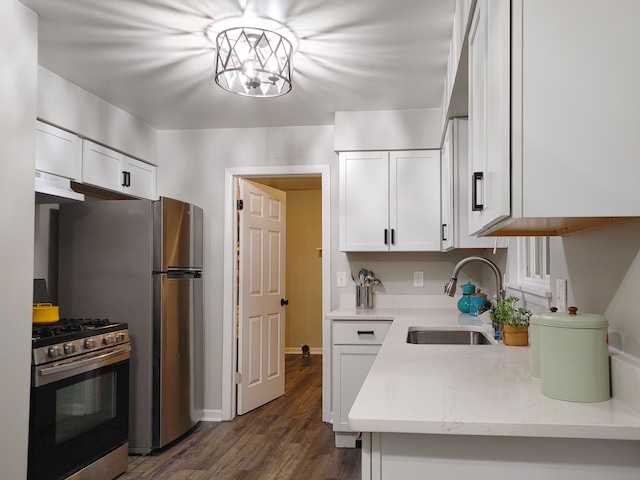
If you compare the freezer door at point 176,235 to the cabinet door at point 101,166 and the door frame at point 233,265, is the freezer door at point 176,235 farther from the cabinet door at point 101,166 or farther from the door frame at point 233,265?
the cabinet door at point 101,166

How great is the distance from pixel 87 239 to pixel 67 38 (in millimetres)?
1338

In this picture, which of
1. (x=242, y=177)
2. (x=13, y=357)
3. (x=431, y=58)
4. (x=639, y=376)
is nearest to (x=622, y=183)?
(x=639, y=376)

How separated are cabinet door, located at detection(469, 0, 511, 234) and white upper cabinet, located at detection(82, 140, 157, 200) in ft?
8.20

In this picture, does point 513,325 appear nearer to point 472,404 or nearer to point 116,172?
point 472,404

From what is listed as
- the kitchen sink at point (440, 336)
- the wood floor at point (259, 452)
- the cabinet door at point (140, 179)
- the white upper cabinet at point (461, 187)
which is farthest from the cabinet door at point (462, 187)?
the cabinet door at point (140, 179)

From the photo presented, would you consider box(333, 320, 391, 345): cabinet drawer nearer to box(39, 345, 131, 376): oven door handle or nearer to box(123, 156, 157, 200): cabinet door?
box(39, 345, 131, 376): oven door handle

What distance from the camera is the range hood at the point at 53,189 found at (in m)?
2.92

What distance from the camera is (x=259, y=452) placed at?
3494 mm

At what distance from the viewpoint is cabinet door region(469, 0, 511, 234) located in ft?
4.17

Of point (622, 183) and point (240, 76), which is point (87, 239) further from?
point (622, 183)

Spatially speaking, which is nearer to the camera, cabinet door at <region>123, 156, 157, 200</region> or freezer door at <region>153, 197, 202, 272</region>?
freezer door at <region>153, 197, 202, 272</region>

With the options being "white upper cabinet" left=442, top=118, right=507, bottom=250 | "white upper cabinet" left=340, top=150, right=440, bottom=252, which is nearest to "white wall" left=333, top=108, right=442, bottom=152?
"white upper cabinet" left=340, top=150, right=440, bottom=252

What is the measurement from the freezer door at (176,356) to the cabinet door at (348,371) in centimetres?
105

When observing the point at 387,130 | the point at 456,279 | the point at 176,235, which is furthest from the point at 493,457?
the point at 387,130
